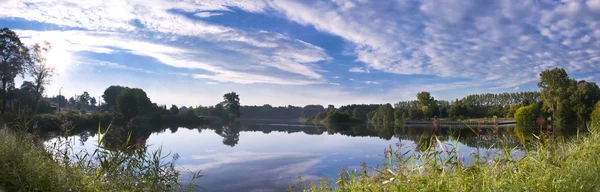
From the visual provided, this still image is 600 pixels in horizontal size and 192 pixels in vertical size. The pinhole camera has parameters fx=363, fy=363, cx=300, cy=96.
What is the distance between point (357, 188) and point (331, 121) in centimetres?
6779

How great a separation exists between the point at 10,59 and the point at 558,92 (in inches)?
2307

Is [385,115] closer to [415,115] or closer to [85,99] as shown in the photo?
[415,115]

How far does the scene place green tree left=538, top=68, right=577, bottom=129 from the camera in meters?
45.2

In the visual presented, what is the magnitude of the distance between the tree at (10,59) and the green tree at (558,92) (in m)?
54.1

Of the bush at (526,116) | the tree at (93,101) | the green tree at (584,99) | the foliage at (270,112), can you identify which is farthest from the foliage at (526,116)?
the tree at (93,101)

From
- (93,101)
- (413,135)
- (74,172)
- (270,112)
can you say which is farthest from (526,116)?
(93,101)

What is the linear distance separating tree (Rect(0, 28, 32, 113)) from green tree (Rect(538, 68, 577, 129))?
2131 inches

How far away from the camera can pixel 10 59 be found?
1109 inches

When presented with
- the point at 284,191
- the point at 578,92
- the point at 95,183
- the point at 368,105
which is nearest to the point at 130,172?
the point at 95,183

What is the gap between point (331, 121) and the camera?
72500mm

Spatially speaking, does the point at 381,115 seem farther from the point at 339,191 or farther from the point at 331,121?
the point at 339,191

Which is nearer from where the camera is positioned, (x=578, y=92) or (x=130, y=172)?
(x=130, y=172)

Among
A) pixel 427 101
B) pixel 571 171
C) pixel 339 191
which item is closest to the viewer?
Answer: pixel 571 171

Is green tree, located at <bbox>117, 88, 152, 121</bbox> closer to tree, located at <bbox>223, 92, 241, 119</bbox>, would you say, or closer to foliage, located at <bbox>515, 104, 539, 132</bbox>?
tree, located at <bbox>223, 92, 241, 119</bbox>
